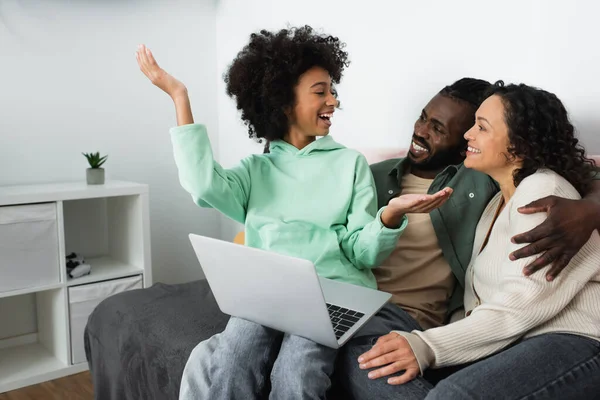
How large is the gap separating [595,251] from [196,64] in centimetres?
230

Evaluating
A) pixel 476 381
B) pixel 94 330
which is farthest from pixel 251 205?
pixel 476 381

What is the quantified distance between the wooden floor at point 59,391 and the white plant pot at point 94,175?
0.79 meters

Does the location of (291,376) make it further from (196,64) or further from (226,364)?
(196,64)

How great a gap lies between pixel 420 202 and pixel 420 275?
1.20 feet

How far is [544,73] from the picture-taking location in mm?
1655

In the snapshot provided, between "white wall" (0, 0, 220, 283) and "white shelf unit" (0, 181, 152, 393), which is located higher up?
"white wall" (0, 0, 220, 283)

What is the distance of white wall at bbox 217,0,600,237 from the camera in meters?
1.58

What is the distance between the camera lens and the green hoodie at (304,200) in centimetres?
143

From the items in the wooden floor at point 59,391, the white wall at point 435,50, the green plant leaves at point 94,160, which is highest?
the white wall at point 435,50

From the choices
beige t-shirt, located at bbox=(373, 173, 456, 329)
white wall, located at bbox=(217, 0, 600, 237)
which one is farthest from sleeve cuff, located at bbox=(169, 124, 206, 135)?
white wall, located at bbox=(217, 0, 600, 237)

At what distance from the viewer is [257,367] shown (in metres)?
1.19

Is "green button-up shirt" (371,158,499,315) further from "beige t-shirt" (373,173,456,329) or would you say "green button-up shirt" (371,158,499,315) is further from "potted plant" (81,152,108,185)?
"potted plant" (81,152,108,185)

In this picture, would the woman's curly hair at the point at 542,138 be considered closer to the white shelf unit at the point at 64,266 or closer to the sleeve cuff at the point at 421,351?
the sleeve cuff at the point at 421,351

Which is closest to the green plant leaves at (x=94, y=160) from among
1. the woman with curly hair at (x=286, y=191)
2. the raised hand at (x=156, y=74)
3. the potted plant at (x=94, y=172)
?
the potted plant at (x=94, y=172)
